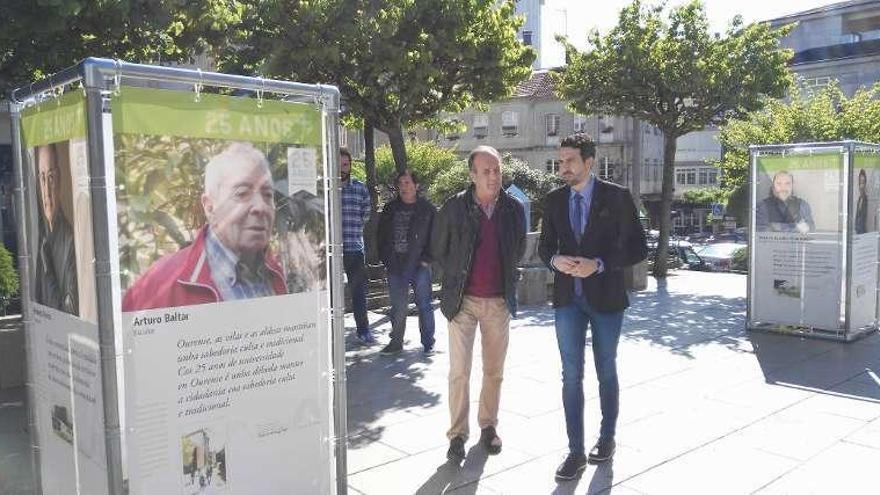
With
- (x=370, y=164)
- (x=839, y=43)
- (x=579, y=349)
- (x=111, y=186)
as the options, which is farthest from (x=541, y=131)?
(x=111, y=186)

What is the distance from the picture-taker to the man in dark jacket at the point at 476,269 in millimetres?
4570

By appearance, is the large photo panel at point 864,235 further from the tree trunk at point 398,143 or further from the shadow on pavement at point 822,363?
the tree trunk at point 398,143

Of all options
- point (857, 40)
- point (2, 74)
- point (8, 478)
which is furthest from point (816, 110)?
point (857, 40)

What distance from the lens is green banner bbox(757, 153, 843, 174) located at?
7825 millimetres

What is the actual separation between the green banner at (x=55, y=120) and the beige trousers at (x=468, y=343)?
2487mm

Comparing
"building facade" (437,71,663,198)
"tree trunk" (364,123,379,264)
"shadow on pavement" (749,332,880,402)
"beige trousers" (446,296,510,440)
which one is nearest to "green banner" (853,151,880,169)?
"shadow on pavement" (749,332,880,402)

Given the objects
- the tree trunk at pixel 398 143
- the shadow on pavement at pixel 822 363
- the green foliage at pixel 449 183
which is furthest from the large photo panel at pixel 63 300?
the green foliage at pixel 449 183

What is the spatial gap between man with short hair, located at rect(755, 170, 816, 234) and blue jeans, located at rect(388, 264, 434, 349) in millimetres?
3972

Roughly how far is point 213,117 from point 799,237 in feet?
23.8

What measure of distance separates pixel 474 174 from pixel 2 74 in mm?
4381

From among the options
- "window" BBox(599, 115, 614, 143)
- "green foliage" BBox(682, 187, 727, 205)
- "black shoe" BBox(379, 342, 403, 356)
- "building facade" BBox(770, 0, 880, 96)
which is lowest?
"black shoe" BBox(379, 342, 403, 356)

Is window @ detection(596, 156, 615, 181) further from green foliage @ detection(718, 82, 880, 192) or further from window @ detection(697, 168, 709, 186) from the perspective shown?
green foliage @ detection(718, 82, 880, 192)

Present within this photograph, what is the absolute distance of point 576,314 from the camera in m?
4.34

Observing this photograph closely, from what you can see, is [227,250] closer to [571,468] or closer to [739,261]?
[571,468]
